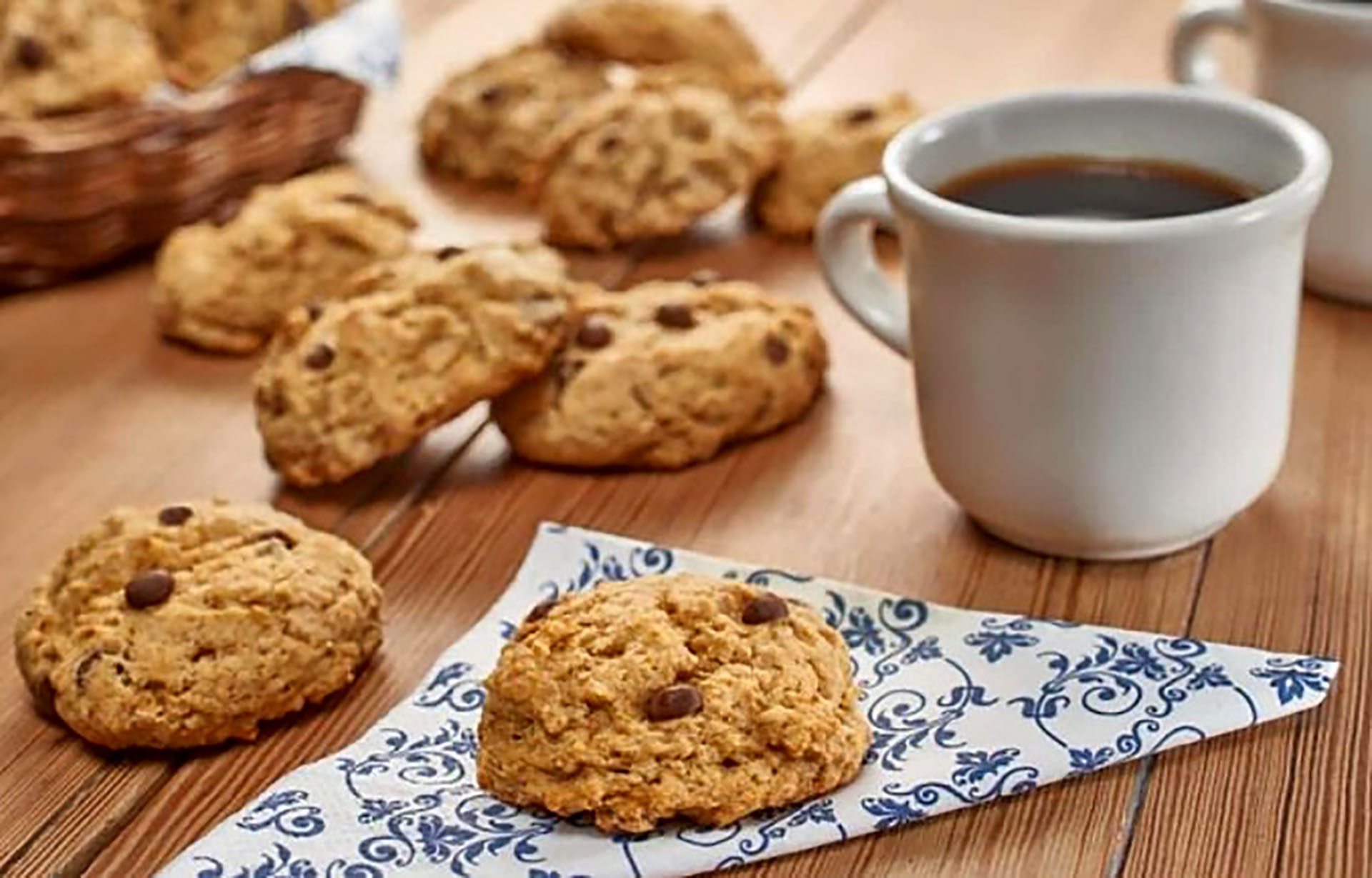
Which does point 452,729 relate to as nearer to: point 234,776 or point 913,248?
point 234,776

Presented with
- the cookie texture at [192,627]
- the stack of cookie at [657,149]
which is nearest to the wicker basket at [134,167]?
the stack of cookie at [657,149]

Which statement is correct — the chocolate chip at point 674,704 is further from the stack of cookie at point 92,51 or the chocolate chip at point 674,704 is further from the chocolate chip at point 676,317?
the stack of cookie at point 92,51

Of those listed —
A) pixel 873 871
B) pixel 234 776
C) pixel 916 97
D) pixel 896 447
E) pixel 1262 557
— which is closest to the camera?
pixel 873 871

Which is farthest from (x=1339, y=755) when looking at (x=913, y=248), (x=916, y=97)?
(x=916, y=97)

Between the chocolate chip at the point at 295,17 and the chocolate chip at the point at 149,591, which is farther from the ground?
the chocolate chip at the point at 149,591

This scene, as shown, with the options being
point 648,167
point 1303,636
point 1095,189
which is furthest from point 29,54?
point 1303,636

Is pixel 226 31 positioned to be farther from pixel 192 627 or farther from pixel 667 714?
pixel 667 714
